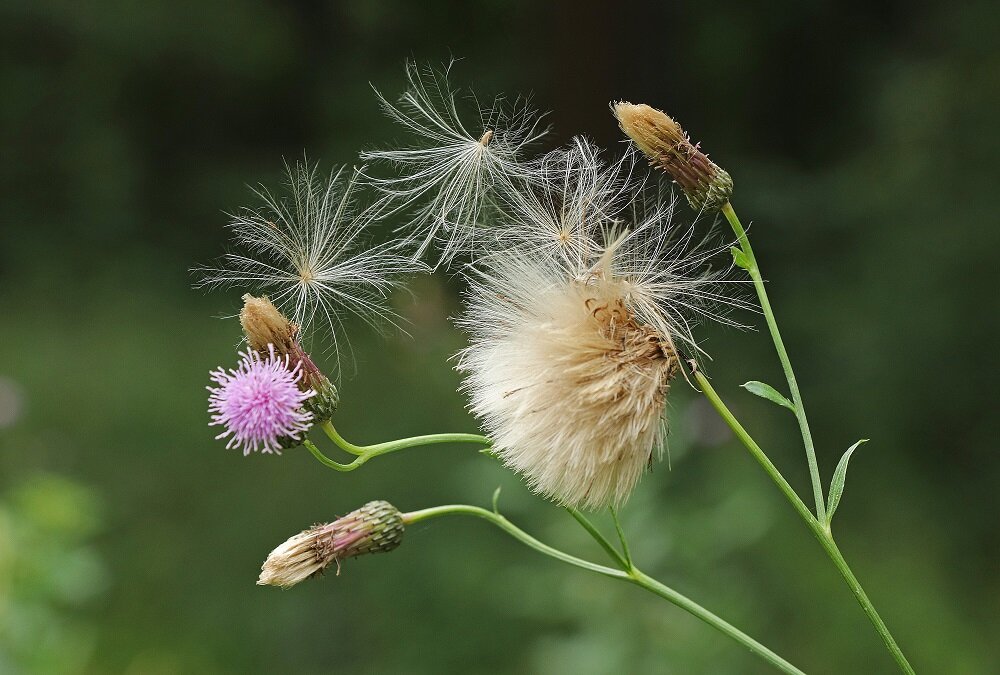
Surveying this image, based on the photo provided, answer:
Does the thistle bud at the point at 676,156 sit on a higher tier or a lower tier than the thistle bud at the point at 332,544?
higher

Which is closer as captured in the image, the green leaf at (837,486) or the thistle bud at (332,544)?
the green leaf at (837,486)

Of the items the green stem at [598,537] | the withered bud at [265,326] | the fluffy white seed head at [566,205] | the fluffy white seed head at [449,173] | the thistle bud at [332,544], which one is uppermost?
the fluffy white seed head at [449,173]

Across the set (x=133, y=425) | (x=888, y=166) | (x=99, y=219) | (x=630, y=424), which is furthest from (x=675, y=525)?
(x=99, y=219)

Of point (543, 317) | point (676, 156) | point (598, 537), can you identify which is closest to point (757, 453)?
point (598, 537)

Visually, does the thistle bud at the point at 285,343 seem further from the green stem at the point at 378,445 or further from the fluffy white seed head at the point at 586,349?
the fluffy white seed head at the point at 586,349

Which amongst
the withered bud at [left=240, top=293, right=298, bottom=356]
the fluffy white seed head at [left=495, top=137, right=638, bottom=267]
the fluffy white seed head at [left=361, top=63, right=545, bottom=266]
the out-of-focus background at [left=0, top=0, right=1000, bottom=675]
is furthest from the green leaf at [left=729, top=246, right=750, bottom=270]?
the out-of-focus background at [left=0, top=0, right=1000, bottom=675]

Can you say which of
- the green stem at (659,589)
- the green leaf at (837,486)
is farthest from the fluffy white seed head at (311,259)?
the green leaf at (837,486)
